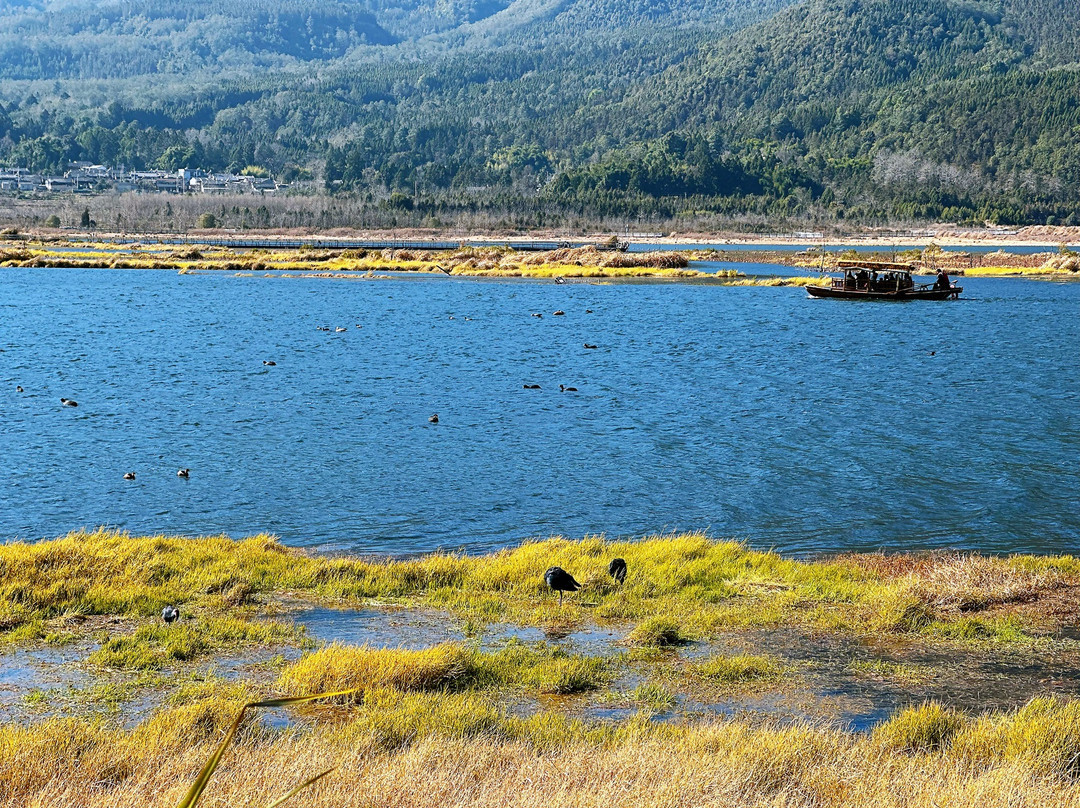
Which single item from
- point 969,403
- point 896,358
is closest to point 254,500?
point 969,403

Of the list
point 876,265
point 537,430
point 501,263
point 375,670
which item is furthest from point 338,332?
point 501,263

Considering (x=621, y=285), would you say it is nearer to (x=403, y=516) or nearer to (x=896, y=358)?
(x=896, y=358)

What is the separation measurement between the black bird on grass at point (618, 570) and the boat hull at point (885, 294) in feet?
213

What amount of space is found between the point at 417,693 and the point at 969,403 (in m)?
28.8

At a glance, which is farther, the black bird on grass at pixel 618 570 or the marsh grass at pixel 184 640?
the black bird on grass at pixel 618 570

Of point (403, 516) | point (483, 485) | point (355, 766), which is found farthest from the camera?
point (483, 485)

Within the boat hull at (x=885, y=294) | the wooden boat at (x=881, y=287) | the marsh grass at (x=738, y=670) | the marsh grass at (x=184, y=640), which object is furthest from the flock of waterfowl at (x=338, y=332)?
the wooden boat at (x=881, y=287)

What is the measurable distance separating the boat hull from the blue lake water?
1356cm

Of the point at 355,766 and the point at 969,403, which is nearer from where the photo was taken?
the point at 355,766

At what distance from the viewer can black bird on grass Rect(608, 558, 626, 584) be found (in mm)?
15094

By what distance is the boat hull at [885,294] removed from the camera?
77000 millimetres

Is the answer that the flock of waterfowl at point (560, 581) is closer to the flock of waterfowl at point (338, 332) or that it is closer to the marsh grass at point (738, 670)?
the flock of waterfowl at point (338, 332)

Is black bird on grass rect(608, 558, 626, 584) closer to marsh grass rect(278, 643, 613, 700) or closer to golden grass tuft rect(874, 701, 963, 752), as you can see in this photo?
marsh grass rect(278, 643, 613, 700)

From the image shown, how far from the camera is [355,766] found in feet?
27.3
